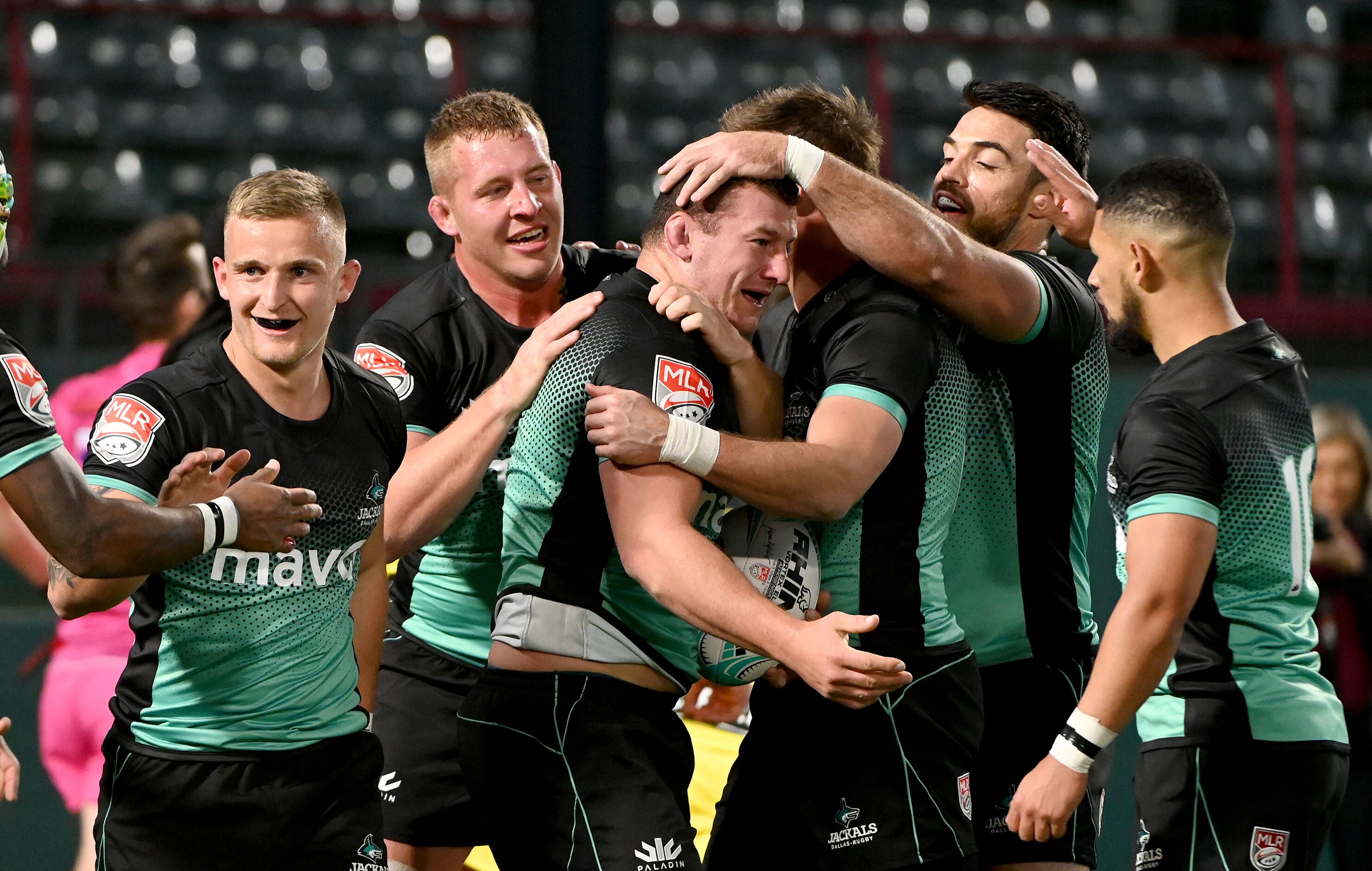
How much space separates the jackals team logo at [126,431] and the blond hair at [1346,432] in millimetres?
4906

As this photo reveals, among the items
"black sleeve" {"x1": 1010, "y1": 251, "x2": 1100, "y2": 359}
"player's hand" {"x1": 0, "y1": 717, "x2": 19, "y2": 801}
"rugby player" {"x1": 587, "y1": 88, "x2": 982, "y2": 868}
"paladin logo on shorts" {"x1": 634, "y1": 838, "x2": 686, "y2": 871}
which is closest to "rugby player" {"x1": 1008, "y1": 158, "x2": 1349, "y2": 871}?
"black sleeve" {"x1": 1010, "y1": 251, "x2": 1100, "y2": 359}

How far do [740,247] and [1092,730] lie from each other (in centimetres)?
124

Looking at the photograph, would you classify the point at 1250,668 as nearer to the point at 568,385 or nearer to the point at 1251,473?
the point at 1251,473

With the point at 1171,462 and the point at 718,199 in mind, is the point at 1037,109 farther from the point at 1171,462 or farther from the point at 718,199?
the point at 718,199

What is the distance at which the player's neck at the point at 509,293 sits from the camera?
374 cm

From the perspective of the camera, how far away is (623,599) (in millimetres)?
2838

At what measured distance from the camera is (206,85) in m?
10.0

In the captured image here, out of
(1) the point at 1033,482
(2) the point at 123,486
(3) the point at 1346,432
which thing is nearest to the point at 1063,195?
(1) the point at 1033,482

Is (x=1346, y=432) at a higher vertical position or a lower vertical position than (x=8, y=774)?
higher

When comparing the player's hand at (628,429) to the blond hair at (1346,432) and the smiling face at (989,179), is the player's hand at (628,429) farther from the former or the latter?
the blond hair at (1346,432)

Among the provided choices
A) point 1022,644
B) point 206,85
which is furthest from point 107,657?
point 206,85

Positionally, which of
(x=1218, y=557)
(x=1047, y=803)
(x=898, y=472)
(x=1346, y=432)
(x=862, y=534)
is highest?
(x=898, y=472)

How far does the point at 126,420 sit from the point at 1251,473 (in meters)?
2.44

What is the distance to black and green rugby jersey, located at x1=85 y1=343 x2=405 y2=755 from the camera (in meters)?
2.92
